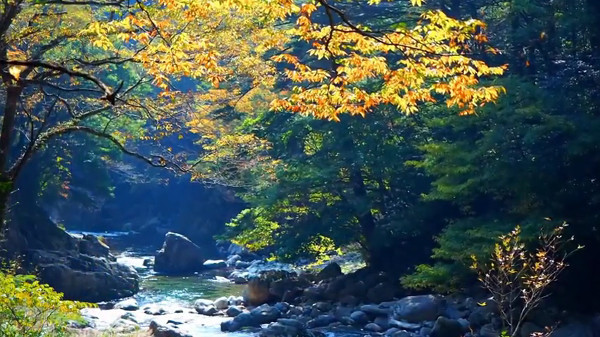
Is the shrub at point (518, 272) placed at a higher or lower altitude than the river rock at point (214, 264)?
lower

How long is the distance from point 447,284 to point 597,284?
9.65 feet

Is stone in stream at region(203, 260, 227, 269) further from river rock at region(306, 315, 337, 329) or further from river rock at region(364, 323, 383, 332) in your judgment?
river rock at region(364, 323, 383, 332)

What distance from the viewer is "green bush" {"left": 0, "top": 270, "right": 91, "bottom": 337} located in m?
7.19

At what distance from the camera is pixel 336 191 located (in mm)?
19859

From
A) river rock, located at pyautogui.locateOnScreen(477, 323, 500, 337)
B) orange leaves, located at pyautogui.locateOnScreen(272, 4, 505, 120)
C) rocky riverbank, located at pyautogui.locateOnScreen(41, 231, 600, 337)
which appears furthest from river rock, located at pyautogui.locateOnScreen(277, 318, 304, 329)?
orange leaves, located at pyautogui.locateOnScreen(272, 4, 505, 120)

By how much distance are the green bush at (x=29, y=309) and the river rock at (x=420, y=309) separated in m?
9.81

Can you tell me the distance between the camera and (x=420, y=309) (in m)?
16.3

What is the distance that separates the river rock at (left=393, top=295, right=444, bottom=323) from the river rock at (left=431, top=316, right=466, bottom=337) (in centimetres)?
133

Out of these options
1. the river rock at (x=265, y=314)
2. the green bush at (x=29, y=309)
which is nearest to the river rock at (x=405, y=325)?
the river rock at (x=265, y=314)

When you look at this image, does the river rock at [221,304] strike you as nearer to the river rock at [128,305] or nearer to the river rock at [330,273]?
the river rock at [128,305]

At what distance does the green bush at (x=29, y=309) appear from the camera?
23.6 ft

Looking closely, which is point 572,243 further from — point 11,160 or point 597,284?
point 11,160

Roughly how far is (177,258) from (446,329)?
56.0ft

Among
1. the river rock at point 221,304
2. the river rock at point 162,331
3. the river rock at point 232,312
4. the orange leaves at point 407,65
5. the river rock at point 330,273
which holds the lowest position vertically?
the river rock at point 162,331
